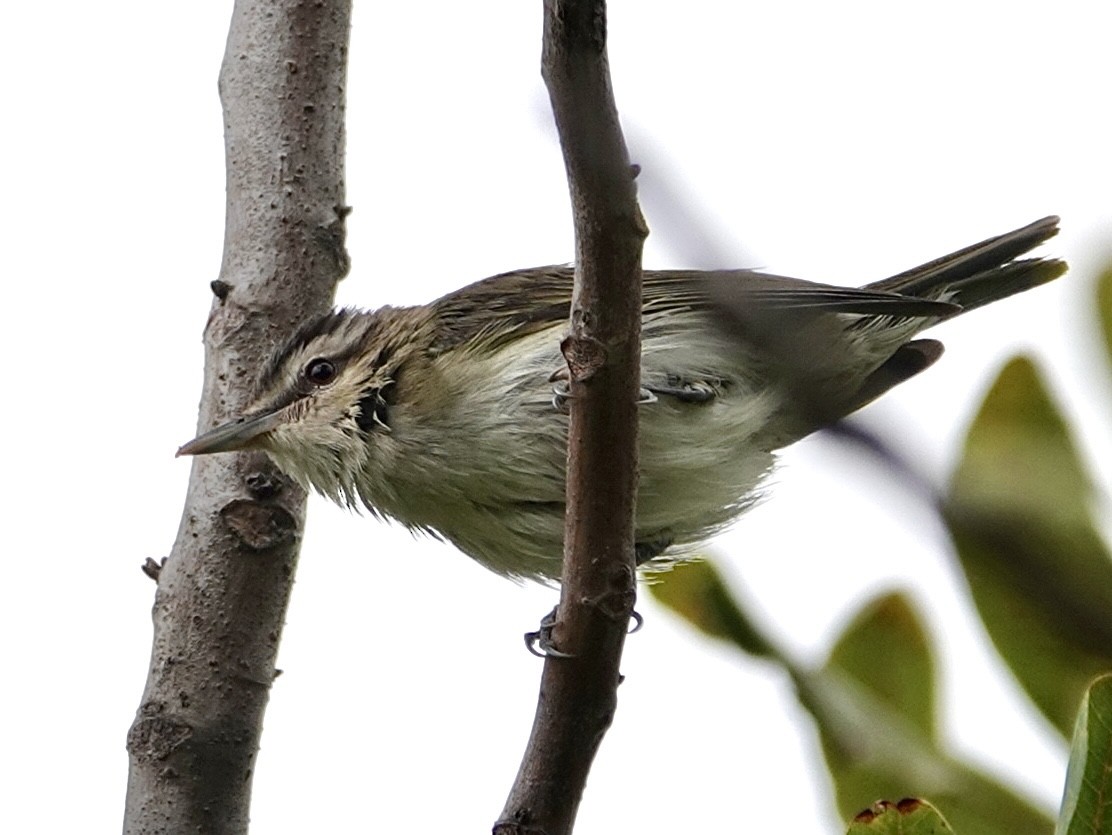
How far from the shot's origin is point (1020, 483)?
960 millimetres

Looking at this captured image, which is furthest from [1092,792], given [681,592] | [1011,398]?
[681,592]

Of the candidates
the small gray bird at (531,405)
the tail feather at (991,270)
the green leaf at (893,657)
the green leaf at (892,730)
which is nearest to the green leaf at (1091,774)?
the green leaf at (892,730)

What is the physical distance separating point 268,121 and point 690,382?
146cm

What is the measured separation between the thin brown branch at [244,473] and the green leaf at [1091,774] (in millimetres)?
2532

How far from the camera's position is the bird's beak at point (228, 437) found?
156 inches

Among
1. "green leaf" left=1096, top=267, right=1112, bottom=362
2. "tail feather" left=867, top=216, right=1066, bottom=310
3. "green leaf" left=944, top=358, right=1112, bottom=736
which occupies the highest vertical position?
"tail feather" left=867, top=216, right=1066, bottom=310

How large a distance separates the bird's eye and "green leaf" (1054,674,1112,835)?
11.1 feet

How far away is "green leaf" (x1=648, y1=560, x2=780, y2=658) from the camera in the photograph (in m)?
1.54

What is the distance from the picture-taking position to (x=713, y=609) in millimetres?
1662

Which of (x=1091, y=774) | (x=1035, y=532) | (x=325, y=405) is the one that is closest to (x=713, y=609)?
(x=1091, y=774)

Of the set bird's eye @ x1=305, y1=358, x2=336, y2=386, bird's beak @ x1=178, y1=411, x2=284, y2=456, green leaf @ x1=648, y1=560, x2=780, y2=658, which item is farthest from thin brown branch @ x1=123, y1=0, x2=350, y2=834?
green leaf @ x1=648, y1=560, x2=780, y2=658

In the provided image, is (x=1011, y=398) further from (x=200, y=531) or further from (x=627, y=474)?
(x=200, y=531)

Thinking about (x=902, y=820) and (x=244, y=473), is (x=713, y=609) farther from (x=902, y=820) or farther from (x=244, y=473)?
(x=244, y=473)

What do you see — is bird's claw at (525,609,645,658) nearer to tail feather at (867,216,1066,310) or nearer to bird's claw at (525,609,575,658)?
bird's claw at (525,609,575,658)
